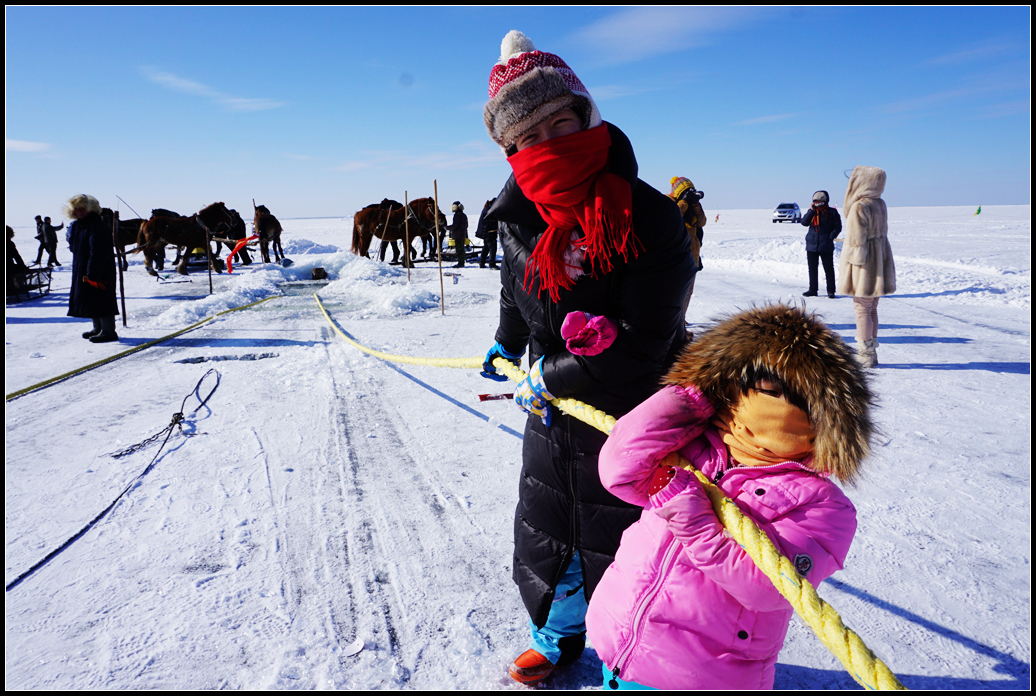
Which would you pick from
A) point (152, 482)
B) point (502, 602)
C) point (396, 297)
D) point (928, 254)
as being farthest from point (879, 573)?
point (928, 254)

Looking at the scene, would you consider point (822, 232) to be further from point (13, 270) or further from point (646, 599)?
point (13, 270)

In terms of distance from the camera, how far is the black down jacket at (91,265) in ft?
22.0

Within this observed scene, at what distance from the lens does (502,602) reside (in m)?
2.27

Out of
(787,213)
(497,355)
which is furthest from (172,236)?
(787,213)

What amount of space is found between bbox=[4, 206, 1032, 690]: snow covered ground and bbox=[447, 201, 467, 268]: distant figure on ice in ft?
35.0

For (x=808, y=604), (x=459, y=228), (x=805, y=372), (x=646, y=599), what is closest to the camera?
(x=808, y=604)

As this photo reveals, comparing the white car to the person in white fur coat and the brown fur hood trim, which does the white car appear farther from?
the brown fur hood trim

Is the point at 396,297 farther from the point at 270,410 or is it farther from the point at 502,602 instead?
the point at 502,602

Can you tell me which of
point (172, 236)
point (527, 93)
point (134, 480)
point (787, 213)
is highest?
point (787, 213)

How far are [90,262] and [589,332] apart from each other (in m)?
7.72

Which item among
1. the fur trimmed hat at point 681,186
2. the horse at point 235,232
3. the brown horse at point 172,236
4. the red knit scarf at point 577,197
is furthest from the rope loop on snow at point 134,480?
the horse at point 235,232

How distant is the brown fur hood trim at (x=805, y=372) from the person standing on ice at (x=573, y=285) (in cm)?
27

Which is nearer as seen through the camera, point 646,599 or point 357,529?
point 646,599

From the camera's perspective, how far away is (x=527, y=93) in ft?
4.71
